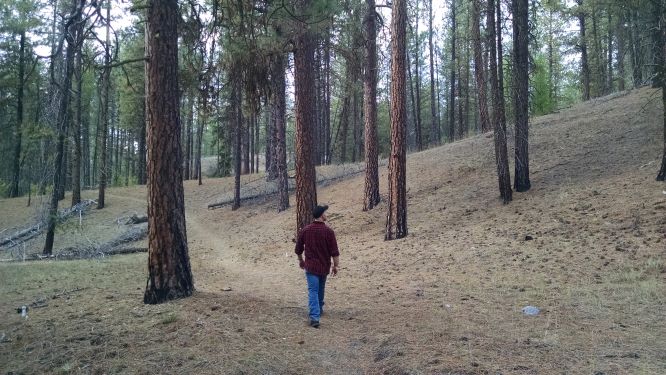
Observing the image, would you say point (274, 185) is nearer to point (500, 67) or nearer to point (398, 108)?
point (398, 108)

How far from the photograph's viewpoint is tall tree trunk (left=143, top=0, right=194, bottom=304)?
23.1 ft

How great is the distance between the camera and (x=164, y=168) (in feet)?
23.1

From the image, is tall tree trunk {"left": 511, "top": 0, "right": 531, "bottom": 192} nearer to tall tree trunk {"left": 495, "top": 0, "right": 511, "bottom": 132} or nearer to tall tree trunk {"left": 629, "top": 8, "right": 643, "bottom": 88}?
tall tree trunk {"left": 495, "top": 0, "right": 511, "bottom": 132}

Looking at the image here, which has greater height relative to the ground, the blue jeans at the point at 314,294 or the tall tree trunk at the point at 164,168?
the tall tree trunk at the point at 164,168

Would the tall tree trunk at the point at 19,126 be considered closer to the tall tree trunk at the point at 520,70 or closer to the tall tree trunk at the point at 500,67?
the tall tree trunk at the point at 500,67

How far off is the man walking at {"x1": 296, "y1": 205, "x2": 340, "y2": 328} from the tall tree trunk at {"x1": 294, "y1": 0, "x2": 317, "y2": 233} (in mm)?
4467

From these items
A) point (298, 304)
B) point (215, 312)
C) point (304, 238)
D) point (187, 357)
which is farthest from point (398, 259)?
point (187, 357)

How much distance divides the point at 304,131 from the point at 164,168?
17.4 ft

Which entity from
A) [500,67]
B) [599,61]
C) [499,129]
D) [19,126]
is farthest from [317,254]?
[599,61]

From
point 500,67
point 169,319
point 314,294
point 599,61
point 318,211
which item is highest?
point 599,61

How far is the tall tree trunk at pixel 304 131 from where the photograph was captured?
37.7ft

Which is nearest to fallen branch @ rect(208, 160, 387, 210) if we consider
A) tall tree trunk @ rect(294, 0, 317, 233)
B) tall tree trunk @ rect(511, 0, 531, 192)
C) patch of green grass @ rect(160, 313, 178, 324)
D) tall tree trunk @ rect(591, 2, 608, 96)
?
tall tree trunk @ rect(511, 0, 531, 192)

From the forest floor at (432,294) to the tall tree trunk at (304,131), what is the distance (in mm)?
1828

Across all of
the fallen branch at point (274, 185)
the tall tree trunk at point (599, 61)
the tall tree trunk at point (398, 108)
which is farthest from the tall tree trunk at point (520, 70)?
the tall tree trunk at point (599, 61)
